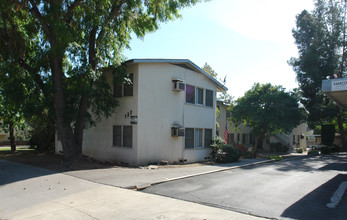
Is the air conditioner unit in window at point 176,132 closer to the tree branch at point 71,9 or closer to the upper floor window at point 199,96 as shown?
the upper floor window at point 199,96

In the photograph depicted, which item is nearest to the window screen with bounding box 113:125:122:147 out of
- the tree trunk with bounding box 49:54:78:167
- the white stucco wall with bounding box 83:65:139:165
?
the white stucco wall with bounding box 83:65:139:165

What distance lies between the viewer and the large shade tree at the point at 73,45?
1211cm

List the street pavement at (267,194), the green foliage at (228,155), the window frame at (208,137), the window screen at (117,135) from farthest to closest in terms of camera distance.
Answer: the window frame at (208,137) < the green foliage at (228,155) < the window screen at (117,135) < the street pavement at (267,194)

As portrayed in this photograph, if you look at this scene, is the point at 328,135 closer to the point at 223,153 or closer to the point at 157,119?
the point at 223,153

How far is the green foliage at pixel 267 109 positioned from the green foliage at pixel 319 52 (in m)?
9.44

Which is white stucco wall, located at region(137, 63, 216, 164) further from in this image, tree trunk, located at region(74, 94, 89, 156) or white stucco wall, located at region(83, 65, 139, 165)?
tree trunk, located at region(74, 94, 89, 156)

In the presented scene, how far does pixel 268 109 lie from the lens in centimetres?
2256

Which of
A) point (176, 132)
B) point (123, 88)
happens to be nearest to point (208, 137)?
point (176, 132)

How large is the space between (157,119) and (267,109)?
11.8 meters

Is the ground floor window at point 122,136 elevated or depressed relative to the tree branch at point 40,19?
depressed

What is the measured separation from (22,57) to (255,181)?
12281 millimetres

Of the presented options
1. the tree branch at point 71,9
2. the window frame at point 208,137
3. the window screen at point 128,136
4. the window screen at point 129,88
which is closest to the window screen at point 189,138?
the window frame at point 208,137

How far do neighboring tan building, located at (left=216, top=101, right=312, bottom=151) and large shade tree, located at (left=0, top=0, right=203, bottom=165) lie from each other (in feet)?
52.4

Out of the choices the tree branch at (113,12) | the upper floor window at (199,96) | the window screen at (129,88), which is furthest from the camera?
the upper floor window at (199,96)
